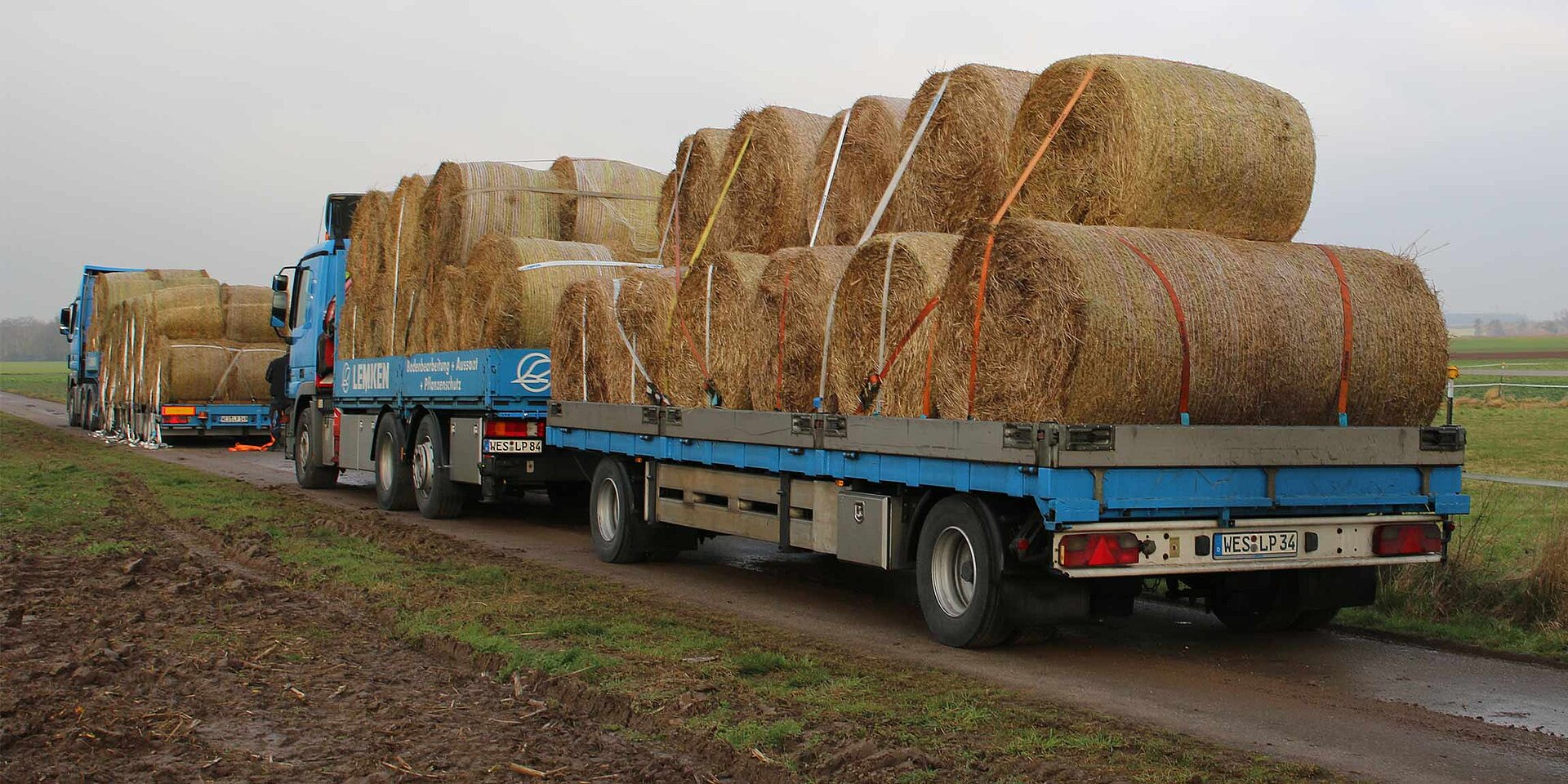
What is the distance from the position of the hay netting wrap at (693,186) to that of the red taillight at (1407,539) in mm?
6174

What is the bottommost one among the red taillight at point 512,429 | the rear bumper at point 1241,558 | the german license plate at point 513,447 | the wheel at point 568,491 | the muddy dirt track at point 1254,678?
the muddy dirt track at point 1254,678

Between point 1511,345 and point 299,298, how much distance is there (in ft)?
262

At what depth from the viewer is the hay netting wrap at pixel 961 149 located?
939cm

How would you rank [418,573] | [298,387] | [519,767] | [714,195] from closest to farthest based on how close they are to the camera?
[519,767], [418,573], [714,195], [298,387]

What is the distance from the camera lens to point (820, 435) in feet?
30.8

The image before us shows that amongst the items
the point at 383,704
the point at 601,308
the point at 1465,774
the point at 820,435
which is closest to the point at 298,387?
the point at 601,308

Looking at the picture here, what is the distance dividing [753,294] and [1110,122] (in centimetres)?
318

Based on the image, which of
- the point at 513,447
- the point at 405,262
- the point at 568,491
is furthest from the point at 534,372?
the point at 405,262

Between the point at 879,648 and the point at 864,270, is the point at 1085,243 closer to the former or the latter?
the point at 864,270

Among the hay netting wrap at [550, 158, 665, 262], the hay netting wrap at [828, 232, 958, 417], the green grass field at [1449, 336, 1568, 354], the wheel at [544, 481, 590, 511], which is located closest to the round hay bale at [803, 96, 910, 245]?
the hay netting wrap at [828, 232, 958, 417]

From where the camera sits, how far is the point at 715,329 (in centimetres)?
1107

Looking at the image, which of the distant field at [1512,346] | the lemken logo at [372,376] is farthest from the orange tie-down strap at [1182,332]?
the distant field at [1512,346]

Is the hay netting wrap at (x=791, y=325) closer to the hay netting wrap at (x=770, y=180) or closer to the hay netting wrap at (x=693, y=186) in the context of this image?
the hay netting wrap at (x=770, y=180)

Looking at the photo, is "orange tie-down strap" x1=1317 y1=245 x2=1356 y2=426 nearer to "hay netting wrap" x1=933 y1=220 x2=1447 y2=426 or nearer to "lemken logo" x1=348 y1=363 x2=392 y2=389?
"hay netting wrap" x1=933 y1=220 x2=1447 y2=426
